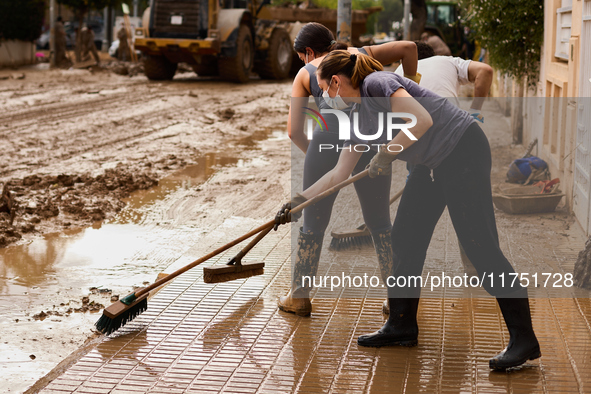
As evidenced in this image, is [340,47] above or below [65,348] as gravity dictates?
above

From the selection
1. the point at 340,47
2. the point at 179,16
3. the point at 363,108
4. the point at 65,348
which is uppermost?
the point at 179,16

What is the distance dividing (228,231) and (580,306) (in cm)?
306

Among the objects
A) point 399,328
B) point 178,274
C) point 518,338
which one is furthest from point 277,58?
point 518,338

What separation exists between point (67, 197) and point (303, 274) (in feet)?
13.2

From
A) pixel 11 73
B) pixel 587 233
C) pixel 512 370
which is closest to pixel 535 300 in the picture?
pixel 512 370

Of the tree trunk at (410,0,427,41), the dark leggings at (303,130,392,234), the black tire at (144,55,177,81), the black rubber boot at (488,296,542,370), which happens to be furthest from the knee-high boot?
Answer: the tree trunk at (410,0,427,41)

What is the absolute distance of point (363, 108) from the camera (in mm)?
3598

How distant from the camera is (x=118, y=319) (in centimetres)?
409

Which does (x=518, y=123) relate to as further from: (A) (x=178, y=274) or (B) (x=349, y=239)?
(A) (x=178, y=274)

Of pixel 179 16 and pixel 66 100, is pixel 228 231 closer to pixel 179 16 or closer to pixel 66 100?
pixel 66 100

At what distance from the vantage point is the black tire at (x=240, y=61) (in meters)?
19.6

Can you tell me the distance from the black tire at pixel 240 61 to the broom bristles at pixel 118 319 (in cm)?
1590

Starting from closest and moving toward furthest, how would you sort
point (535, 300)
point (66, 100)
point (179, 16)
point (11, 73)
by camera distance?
point (535, 300) → point (66, 100) → point (179, 16) → point (11, 73)

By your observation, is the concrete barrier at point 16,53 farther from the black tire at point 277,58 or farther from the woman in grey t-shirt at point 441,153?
the woman in grey t-shirt at point 441,153
